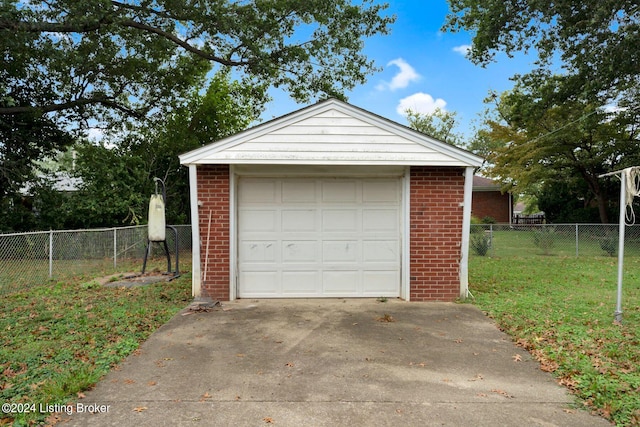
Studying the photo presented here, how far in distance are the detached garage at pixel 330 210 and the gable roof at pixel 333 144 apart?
2 centimetres

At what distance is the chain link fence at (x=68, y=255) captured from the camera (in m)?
8.69

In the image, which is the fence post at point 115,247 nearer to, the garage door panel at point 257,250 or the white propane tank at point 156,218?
the white propane tank at point 156,218

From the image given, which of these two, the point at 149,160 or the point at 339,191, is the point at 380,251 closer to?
the point at 339,191

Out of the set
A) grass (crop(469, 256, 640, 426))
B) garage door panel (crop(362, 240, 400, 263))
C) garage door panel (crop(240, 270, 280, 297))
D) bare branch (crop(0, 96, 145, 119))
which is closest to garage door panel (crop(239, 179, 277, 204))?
garage door panel (crop(240, 270, 280, 297))

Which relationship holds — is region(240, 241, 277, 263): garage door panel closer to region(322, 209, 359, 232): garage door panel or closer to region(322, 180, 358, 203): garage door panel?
region(322, 209, 359, 232): garage door panel

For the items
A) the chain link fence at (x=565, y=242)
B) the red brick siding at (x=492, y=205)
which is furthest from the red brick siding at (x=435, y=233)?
the red brick siding at (x=492, y=205)

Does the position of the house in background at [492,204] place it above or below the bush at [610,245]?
above

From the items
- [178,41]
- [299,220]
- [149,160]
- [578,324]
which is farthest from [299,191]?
[149,160]

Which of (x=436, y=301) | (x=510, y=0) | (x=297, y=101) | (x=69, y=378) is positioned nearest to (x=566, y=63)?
(x=510, y=0)

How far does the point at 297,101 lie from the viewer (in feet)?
56.7

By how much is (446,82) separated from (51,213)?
23.4 meters

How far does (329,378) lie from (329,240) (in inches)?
148

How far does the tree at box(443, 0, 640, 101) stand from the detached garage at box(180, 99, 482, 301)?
9096 millimetres

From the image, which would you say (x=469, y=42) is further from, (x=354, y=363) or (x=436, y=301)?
(x=354, y=363)
